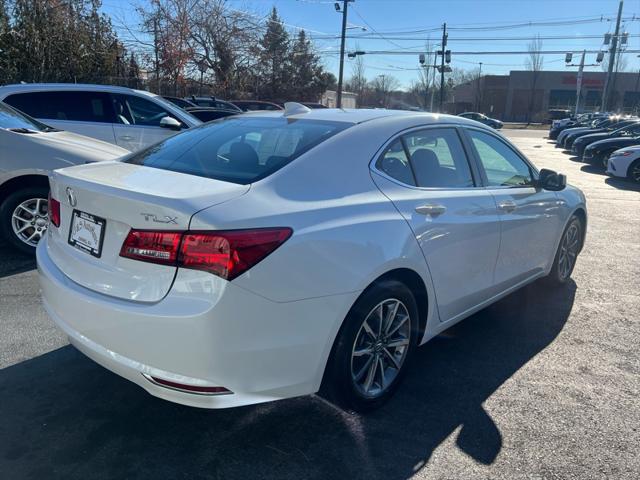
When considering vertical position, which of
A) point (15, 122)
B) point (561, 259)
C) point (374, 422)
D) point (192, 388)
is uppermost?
point (15, 122)

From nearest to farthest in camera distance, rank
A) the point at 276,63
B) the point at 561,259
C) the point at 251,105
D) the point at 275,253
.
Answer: the point at 275,253 < the point at 561,259 < the point at 251,105 < the point at 276,63

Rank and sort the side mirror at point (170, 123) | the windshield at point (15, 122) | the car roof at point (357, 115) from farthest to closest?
the side mirror at point (170, 123)
the windshield at point (15, 122)
the car roof at point (357, 115)

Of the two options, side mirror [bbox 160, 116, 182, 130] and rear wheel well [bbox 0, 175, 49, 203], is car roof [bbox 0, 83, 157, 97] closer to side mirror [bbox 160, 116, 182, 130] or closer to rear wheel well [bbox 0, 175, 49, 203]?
side mirror [bbox 160, 116, 182, 130]

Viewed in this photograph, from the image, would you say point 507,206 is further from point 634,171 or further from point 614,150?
point 614,150

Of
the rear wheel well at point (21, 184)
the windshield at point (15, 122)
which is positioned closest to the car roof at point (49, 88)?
the windshield at point (15, 122)

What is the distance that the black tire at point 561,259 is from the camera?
16.0 feet

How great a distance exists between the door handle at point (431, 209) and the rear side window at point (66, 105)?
586 centimetres

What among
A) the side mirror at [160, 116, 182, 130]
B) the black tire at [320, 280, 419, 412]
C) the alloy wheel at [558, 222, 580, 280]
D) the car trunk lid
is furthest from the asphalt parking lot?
the side mirror at [160, 116, 182, 130]

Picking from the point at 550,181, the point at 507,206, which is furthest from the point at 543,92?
the point at 507,206

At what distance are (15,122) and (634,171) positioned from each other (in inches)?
535

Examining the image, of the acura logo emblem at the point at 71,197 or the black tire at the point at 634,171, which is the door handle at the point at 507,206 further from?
the black tire at the point at 634,171

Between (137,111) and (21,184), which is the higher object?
(137,111)

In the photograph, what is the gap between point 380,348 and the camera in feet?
9.68

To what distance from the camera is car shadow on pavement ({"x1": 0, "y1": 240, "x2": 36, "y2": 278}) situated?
4965mm
